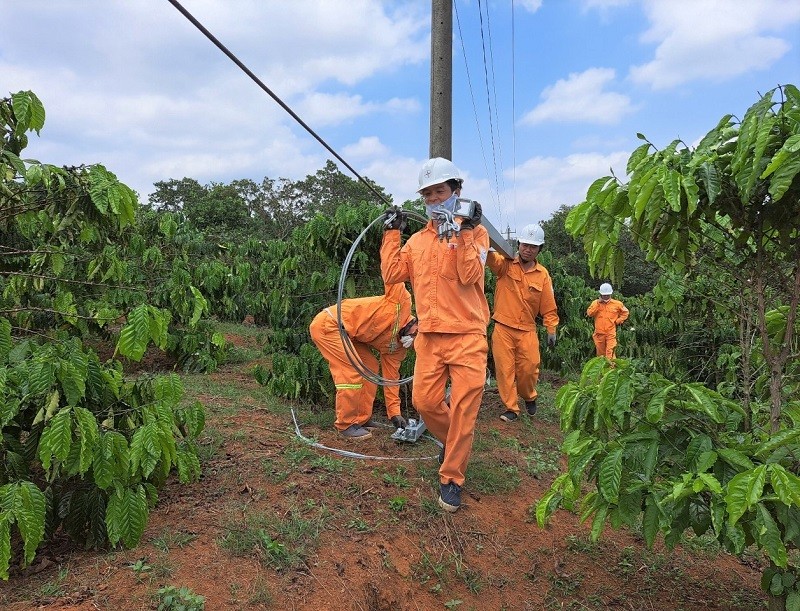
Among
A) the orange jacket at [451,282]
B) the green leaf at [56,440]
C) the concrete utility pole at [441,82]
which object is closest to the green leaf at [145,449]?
the green leaf at [56,440]

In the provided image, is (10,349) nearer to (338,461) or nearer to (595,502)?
(338,461)

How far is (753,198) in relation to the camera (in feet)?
6.89

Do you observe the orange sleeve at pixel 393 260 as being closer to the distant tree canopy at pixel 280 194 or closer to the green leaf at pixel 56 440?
the green leaf at pixel 56 440

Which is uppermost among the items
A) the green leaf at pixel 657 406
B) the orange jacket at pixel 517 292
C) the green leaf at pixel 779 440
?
the orange jacket at pixel 517 292

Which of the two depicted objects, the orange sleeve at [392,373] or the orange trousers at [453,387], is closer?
the orange trousers at [453,387]

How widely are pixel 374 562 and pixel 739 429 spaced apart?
1.77 metres

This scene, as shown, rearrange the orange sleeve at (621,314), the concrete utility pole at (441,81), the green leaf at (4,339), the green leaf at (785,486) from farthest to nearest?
the orange sleeve at (621,314) → the concrete utility pole at (441,81) → the green leaf at (4,339) → the green leaf at (785,486)

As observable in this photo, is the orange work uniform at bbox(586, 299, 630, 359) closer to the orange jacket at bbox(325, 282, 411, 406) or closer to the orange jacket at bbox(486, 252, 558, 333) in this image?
the orange jacket at bbox(486, 252, 558, 333)

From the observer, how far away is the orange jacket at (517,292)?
548 centimetres

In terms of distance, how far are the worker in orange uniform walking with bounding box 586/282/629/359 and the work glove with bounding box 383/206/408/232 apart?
18.7 feet

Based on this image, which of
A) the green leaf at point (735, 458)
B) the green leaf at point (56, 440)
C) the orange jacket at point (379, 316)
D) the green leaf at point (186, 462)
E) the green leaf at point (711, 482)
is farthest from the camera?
the orange jacket at point (379, 316)

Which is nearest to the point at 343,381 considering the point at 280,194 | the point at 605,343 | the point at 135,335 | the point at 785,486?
the point at 135,335

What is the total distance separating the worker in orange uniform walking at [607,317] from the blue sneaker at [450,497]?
6055mm

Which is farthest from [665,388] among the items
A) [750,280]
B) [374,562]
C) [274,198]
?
[274,198]
